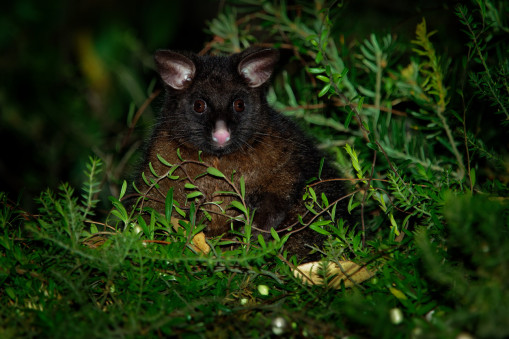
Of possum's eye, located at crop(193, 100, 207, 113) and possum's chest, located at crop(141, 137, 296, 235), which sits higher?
possum's eye, located at crop(193, 100, 207, 113)

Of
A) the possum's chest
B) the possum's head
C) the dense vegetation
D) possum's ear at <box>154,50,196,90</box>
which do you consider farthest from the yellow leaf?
possum's ear at <box>154,50,196,90</box>

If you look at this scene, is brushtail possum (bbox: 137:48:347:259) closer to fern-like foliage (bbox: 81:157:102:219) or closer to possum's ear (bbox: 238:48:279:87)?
possum's ear (bbox: 238:48:279:87)

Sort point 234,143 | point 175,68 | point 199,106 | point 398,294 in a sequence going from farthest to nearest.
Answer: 1. point 175,68
2. point 199,106
3. point 234,143
4. point 398,294

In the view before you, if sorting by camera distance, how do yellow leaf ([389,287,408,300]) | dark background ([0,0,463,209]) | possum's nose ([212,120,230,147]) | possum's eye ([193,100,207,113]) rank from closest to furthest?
yellow leaf ([389,287,408,300])
possum's nose ([212,120,230,147])
possum's eye ([193,100,207,113])
dark background ([0,0,463,209])

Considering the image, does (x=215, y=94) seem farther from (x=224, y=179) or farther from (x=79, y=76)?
(x=79, y=76)

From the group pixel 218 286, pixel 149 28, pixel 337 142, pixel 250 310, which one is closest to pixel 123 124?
pixel 149 28

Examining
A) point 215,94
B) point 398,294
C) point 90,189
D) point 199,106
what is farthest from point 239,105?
point 398,294

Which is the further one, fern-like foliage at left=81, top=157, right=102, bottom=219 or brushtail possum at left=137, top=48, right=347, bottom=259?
brushtail possum at left=137, top=48, right=347, bottom=259

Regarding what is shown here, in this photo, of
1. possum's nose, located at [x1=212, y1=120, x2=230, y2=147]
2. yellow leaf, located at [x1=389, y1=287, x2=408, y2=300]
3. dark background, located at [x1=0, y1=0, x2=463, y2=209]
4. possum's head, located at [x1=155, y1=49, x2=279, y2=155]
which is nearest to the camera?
yellow leaf, located at [x1=389, y1=287, x2=408, y2=300]
